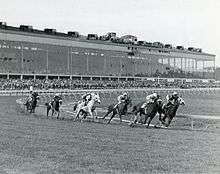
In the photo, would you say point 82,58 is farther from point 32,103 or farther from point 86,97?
point 86,97

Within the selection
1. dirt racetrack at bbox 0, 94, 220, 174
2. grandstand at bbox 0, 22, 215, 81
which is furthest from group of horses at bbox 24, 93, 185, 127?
grandstand at bbox 0, 22, 215, 81

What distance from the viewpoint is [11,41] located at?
62.4m

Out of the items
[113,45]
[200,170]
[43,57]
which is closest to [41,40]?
[43,57]

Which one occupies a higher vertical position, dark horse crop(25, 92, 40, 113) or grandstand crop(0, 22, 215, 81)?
grandstand crop(0, 22, 215, 81)

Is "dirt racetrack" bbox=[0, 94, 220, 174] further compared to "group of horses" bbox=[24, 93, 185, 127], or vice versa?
"group of horses" bbox=[24, 93, 185, 127]

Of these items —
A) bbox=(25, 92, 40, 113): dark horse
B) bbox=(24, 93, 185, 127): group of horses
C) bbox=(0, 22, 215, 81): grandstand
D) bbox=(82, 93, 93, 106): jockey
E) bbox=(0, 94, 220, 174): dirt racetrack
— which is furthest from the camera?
bbox=(0, 22, 215, 81): grandstand

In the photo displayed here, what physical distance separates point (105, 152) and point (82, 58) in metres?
64.0

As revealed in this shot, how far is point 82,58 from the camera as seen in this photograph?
7431 cm

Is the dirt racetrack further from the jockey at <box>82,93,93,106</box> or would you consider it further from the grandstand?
the grandstand

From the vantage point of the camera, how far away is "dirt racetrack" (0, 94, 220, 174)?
8680mm

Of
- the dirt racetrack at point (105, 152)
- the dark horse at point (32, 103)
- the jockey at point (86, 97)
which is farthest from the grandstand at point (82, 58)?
the dirt racetrack at point (105, 152)

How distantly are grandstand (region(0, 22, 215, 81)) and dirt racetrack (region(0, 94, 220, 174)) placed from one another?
1769 inches

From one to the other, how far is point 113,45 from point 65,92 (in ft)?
123

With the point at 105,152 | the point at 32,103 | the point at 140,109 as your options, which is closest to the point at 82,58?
the point at 32,103
